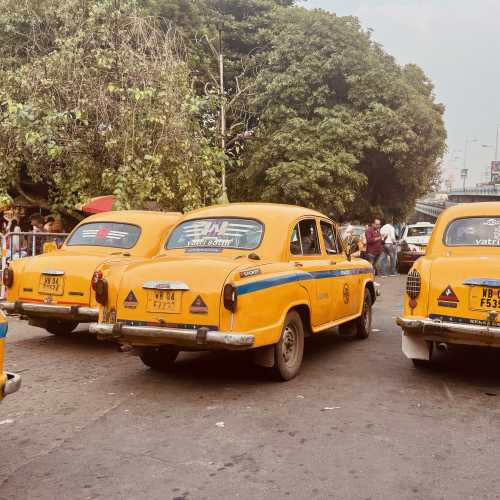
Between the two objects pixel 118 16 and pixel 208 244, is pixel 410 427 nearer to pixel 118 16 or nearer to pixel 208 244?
pixel 208 244

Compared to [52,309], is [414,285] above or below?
above

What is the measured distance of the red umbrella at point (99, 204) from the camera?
49.5 feet

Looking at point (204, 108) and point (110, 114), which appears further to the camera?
point (204, 108)

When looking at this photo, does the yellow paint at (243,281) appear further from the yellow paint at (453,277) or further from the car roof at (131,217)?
the car roof at (131,217)

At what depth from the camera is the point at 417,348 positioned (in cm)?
694

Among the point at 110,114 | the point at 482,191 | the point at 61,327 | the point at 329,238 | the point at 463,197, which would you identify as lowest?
the point at 61,327

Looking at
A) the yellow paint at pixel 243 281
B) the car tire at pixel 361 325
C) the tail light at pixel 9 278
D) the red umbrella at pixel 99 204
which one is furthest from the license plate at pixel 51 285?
the red umbrella at pixel 99 204

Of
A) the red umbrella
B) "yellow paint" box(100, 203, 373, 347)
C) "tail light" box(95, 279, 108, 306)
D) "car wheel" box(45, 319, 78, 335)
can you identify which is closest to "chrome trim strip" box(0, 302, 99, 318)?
"car wheel" box(45, 319, 78, 335)

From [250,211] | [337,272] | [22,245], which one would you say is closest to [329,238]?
[337,272]

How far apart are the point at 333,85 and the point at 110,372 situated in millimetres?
20979

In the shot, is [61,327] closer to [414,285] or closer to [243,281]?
[243,281]

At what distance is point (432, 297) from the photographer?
21.2ft

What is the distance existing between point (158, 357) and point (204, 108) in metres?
11.8

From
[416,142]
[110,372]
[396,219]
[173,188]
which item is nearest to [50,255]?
[110,372]
